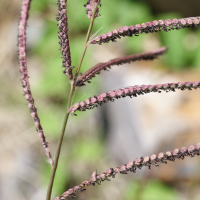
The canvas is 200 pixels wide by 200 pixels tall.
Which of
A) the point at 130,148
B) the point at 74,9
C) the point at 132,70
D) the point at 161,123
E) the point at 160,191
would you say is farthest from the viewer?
the point at 74,9

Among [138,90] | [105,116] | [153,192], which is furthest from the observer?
[105,116]

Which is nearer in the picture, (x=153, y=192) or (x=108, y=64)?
(x=108, y=64)

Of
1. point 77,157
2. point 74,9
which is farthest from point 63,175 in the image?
point 74,9

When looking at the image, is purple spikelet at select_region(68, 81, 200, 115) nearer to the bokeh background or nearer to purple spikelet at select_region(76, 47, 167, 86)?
purple spikelet at select_region(76, 47, 167, 86)

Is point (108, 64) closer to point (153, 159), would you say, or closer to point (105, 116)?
point (153, 159)

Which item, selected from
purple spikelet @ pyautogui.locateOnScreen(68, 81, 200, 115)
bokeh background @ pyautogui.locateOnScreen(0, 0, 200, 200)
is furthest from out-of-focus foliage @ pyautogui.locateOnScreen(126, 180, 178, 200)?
purple spikelet @ pyautogui.locateOnScreen(68, 81, 200, 115)

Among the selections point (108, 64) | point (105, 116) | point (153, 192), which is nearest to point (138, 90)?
point (108, 64)

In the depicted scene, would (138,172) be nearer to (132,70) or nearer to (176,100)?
(176,100)

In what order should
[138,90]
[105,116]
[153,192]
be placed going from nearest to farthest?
[138,90] → [153,192] → [105,116]

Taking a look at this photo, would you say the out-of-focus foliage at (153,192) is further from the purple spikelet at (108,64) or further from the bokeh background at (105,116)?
the purple spikelet at (108,64)
